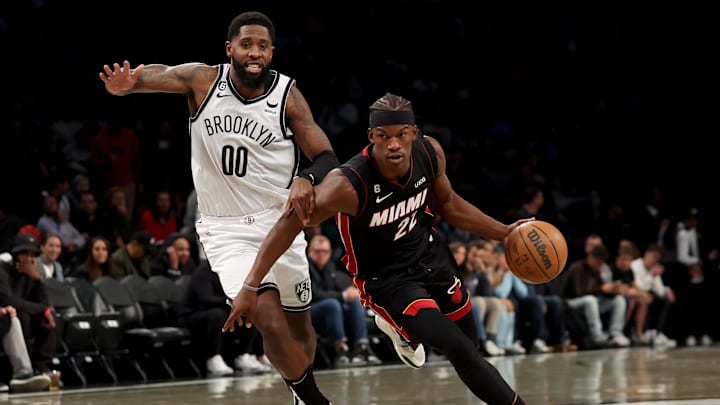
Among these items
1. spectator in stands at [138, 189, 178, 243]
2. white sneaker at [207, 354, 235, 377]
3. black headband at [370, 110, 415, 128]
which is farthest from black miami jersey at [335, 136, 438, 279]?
spectator in stands at [138, 189, 178, 243]

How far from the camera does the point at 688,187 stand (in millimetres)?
16938

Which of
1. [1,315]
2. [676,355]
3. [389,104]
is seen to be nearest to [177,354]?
[1,315]

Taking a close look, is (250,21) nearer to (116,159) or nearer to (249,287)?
(249,287)

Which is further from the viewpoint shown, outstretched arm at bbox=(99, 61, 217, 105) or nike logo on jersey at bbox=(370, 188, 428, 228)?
outstretched arm at bbox=(99, 61, 217, 105)

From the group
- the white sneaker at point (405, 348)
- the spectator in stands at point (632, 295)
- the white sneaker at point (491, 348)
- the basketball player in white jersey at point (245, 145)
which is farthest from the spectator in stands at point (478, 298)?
the basketball player in white jersey at point (245, 145)

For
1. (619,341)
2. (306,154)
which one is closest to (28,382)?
(306,154)

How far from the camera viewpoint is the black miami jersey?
553 cm

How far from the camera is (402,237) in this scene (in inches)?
226

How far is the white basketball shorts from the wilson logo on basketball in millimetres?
1161

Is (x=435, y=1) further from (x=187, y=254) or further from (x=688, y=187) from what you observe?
(x=187, y=254)

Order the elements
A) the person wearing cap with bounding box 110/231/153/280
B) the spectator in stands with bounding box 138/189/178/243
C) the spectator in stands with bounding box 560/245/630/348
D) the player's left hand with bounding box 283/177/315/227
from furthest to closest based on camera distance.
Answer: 1. the spectator in stands with bounding box 560/245/630/348
2. the spectator in stands with bounding box 138/189/178/243
3. the person wearing cap with bounding box 110/231/153/280
4. the player's left hand with bounding box 283/177/315/227

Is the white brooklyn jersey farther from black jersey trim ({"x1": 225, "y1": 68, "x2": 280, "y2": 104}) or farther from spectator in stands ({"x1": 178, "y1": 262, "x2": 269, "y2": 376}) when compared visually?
spectator in stands ({"x1": 178, "y1": 262, "x2": 269, "y2": 376})

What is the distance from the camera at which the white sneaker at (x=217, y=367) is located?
10.4 meters

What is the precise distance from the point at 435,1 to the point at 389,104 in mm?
12321
